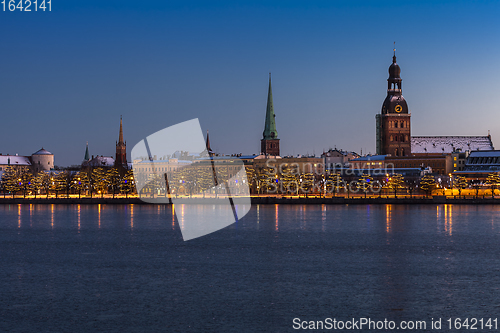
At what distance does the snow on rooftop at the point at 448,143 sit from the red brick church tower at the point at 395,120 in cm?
352

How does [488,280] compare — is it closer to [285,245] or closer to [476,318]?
[476,318]

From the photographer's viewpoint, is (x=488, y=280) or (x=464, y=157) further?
(x=464, y=157)

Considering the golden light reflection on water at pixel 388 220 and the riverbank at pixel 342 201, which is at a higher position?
the riverbank at pixel 342 201

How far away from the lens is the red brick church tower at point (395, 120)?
4072 inches

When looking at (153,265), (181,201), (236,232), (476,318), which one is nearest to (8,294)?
(153,265)

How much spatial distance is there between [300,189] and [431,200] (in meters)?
19.1

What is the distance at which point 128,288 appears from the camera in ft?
53.3

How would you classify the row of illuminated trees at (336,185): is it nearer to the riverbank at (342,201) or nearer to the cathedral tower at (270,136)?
the riverbank at (342,201)

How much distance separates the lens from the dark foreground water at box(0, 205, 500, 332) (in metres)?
13.4

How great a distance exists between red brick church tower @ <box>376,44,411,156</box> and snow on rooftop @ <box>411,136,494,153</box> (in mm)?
3519

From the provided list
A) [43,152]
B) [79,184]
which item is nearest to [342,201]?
[79,184]

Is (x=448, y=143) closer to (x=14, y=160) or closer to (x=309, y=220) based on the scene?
(x=14, y=160)

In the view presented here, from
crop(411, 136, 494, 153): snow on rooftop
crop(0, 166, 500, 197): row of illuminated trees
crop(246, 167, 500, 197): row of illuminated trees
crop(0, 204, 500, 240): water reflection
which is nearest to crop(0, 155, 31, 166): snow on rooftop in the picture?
crop(0, 166, 500, 197): row of illuminated trees

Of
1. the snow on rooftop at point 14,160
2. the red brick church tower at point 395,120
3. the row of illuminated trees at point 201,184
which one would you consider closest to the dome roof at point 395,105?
the red brick church tower at point 395,120
